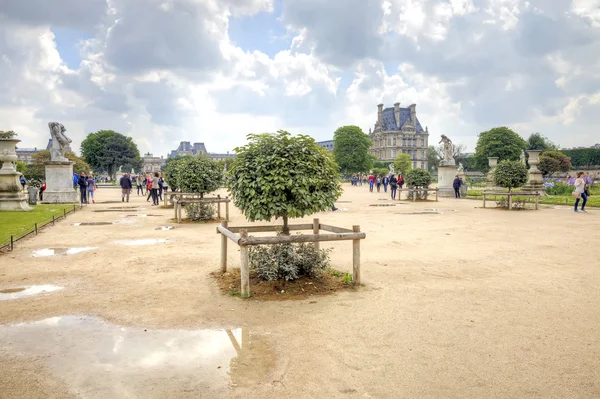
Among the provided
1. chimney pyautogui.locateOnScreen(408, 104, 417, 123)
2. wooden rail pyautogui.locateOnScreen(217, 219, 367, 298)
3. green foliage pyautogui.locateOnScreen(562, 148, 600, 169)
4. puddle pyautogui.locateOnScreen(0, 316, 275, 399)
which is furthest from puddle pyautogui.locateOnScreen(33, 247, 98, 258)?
chimney pyautogui.locateOnScreen(408, 104, 417, 123)

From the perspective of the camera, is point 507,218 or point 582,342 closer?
point 582,342

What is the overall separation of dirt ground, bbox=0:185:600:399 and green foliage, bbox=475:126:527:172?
78037 mm

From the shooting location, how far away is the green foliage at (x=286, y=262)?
25.6ft

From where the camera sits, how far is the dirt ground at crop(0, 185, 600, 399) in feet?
14.2

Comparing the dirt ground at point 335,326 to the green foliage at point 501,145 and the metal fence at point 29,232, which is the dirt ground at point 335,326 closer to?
the metal fence at point 29,232

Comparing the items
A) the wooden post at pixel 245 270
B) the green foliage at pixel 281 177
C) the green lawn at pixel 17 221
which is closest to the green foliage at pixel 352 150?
the green lawn at pixel 17 221

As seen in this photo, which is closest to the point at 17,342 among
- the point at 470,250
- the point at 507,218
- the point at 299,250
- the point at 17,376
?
the point at 17,376

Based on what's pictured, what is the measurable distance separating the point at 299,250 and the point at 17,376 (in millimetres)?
4674

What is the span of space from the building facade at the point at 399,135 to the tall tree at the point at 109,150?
80120 millimetres

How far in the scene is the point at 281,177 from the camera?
7562 millimetres

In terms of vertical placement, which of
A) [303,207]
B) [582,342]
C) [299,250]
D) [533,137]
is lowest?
[582,342]

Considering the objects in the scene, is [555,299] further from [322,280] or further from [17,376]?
[17,376]

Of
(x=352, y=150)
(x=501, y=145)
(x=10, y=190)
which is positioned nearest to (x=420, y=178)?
(x=10, y=190)

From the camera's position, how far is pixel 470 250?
38.1 ft
